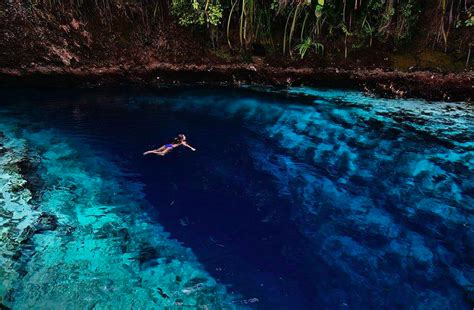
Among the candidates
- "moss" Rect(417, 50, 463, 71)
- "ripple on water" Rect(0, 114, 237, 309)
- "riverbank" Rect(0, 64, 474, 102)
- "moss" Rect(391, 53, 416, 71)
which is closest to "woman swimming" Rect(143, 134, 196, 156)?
"ripple on water" Rect(0, 114, 237, 309)

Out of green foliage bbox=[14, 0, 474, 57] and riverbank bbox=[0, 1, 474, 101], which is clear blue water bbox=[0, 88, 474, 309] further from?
green foliage bbox=[14, 0, 474, 57]

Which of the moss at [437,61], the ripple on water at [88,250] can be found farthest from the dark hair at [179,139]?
the moss at [437,61]

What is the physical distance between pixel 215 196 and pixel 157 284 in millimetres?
1332

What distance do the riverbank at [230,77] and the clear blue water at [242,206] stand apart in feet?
1.63

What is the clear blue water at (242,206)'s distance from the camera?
3137 millimetres

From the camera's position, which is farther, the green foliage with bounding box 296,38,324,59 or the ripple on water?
the green foliage with bounding box 296,38,324,59

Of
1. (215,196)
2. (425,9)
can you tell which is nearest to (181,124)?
(215,196)

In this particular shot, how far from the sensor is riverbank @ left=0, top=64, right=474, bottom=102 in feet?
21.9

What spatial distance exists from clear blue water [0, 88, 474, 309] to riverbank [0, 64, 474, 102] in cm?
50

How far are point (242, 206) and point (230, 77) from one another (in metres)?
3.95

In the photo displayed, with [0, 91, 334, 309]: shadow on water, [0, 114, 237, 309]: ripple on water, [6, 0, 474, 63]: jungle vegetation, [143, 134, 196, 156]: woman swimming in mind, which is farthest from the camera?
[6, 0, 474, 63]: jungle vegetation

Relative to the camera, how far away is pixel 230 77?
7.43m

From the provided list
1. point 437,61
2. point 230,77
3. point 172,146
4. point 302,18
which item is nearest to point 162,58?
point 230,77

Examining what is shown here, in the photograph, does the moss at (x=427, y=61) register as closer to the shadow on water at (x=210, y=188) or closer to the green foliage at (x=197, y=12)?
the shadow on water at (x=210, y=188)
